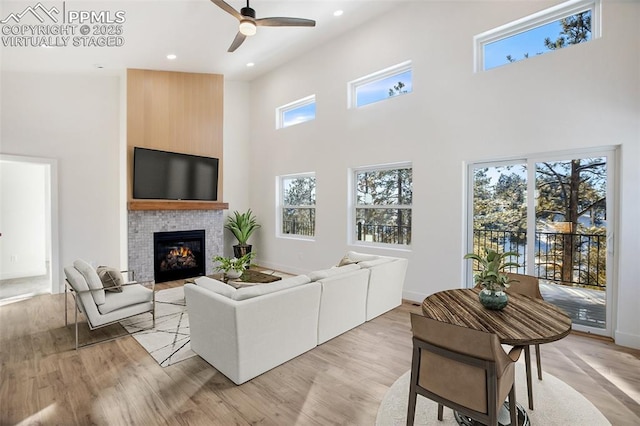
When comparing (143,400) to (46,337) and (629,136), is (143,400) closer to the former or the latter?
(46,337)

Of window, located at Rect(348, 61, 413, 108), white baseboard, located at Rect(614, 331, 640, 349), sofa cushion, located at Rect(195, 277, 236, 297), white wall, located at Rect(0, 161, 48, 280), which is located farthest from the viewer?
white wall, located at Rect(0, 161, 48, 280)

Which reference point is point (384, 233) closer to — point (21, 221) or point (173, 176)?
point (173, 176)

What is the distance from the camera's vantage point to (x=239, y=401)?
2293 mm

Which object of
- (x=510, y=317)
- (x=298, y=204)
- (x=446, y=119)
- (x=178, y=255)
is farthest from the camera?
(x=298, y=204)

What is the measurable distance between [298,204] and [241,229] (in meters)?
1.49

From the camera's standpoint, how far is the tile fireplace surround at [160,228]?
5.62m

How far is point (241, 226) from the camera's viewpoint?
7.18 meters

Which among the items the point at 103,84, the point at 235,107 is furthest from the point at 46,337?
the point at 235,107

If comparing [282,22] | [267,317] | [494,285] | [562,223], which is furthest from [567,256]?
[282,22]

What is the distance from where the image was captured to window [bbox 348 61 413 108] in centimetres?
507

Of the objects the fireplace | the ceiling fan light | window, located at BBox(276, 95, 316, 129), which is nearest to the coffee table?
the fireplace

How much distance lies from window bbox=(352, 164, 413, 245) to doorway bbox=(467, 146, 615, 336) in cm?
121

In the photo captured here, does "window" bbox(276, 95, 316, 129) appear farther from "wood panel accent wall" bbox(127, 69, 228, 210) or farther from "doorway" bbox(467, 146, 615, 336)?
"doorway" bbox(467, 146, 615, 336)

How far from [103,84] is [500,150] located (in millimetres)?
6909
